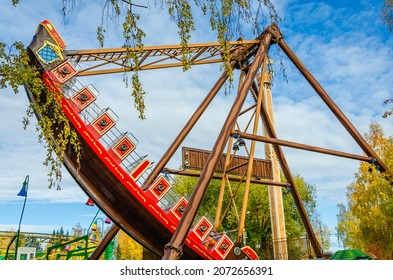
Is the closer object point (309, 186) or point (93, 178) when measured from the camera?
point (93, 178)

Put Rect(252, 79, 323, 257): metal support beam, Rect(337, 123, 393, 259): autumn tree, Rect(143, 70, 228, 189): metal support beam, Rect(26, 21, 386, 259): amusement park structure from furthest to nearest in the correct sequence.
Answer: Rect(337, 123, 393, 259): autumn tree → Rect(252, 79, 323, 257): metal support beam → Rect(143, 70, 228, 189): metal support beam → Rect(26, 21, 386, 259): amusement park structure

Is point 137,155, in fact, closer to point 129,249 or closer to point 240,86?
point 240,86

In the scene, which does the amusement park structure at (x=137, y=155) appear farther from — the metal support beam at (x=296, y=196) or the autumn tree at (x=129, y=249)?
the autumn tree at (x=129, y=249)

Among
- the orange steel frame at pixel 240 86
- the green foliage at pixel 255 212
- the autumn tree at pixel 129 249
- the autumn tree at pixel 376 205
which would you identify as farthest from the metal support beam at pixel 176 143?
the autumn tree at pixel 129 249

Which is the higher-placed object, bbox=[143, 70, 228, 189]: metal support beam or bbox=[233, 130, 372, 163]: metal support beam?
bbox=[143, 70, 228, 189]: metal support beam

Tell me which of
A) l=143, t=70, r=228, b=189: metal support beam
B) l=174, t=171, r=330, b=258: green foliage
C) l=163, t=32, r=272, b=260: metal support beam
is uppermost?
l=174, t=171, r=330, b=258: green foliage

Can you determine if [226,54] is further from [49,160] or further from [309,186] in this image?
[309,186]

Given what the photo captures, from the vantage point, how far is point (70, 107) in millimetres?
11008

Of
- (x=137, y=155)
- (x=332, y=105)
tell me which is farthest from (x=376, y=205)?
(x=137, y=155)

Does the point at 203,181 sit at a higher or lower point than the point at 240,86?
lower

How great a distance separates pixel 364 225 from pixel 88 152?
58.5 ft

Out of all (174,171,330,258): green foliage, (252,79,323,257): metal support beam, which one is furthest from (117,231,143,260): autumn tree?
(252,79,323,257): metal support beam

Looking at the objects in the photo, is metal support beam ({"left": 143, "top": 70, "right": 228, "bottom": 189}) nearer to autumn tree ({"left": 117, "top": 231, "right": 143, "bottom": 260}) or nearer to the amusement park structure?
the amusement park structure
